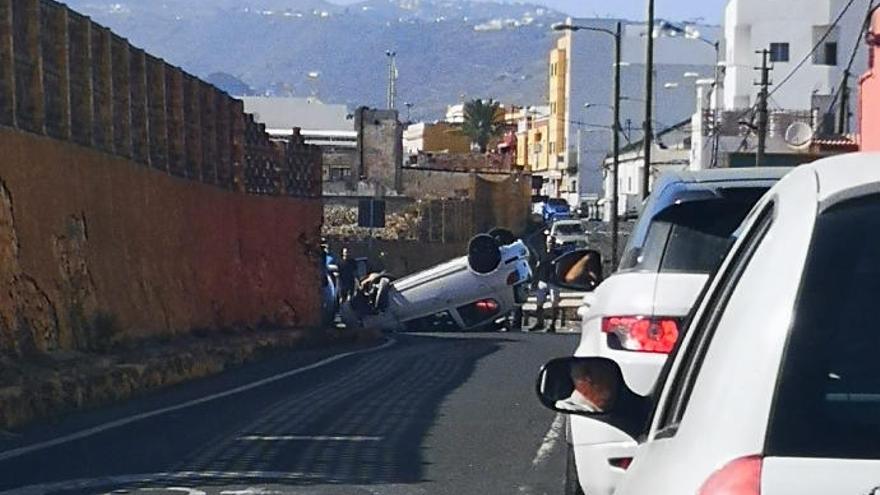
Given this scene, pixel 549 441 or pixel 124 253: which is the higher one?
pixel 124 253

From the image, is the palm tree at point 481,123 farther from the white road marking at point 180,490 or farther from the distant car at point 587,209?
the white road marking at point 180,490

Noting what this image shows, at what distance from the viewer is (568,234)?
2486 inches

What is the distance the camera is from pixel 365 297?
37781 mm

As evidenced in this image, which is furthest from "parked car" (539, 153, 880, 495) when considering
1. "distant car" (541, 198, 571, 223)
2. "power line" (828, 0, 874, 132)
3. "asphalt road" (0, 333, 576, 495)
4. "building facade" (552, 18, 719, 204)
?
"building facade" (552, 18, 719, 204)

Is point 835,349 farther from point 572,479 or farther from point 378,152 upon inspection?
point 378,152

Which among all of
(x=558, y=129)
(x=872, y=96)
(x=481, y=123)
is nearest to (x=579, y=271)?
(x=872, y=96)

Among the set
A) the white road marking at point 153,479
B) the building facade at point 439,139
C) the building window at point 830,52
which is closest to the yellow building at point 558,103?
the building facade at point 439,139

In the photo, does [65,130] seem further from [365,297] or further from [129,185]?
[365,297]

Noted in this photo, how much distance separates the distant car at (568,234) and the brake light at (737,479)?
182 ft

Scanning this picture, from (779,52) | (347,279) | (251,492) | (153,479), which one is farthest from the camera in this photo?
(779,52)

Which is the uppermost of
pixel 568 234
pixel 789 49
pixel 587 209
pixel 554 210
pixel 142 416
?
pixel 789 49

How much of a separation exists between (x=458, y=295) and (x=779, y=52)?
39.0m

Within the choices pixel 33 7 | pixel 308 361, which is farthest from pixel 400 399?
pixel 308 361

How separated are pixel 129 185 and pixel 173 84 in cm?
388
